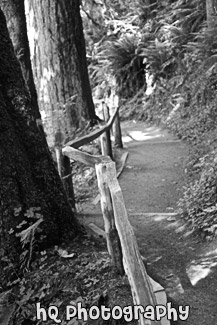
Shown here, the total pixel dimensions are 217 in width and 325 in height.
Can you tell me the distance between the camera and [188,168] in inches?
333

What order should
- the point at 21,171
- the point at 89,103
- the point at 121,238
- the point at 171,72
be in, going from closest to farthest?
the point at 121,238 → the point at 21,171 → the point at 89,103 → the point at 171,72

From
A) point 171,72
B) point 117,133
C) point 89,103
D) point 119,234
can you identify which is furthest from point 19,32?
point 171,72

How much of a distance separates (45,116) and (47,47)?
171 cm

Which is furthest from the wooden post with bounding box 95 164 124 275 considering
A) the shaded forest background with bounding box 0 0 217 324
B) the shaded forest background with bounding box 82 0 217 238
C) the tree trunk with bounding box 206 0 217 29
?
the tree trunk with bounding box 206 0 217 29

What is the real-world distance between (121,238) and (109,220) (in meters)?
0.66

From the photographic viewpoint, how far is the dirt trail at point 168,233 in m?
4.18

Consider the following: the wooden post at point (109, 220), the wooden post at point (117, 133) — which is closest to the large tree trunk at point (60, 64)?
the wooden post at point (117, 133)

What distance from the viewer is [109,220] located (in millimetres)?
3812

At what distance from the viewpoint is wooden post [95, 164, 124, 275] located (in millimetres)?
3678

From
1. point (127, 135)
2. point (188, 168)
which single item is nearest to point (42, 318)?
point (188, 168)

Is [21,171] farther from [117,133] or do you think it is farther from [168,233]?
[117,133]

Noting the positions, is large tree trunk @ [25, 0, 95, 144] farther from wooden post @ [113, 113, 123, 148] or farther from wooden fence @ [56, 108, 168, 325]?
wooden fence @ [56, 108, 168, 325]

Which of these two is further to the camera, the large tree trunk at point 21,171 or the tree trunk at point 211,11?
the tree trunk at point 211,11

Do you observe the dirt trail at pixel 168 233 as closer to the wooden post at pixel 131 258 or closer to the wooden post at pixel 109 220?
the wooden post at pixel 109 220
